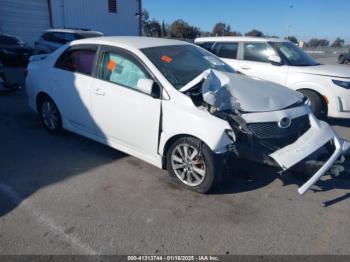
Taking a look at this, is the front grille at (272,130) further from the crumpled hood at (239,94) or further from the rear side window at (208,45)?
the rear side window at (208,45)

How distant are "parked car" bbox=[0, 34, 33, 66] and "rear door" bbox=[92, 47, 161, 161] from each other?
10.4 metres

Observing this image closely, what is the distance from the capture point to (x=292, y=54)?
7.02 meters

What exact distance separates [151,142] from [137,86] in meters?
0.70

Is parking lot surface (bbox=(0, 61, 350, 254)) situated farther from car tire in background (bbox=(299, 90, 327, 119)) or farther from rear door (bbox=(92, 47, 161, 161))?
car tire in background (bbox=(299, 90, 327, 119))

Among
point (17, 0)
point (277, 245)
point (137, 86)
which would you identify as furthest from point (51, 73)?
point (17, 0)

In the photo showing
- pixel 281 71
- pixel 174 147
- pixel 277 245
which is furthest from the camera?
pixel 281 71

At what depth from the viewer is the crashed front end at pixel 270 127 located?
3.31 meters

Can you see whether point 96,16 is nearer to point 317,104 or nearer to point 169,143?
point 317,104

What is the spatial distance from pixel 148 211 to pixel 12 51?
1235 cm

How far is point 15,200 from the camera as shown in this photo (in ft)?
11.3

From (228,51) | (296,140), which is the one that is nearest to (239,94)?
(296,140)

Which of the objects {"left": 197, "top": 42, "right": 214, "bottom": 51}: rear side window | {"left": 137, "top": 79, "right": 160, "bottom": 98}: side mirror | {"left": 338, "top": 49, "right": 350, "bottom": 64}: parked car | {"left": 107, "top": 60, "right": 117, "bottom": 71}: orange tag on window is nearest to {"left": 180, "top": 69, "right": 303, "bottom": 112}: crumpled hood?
{"left": 137, "top": 79, "right": 160, "bottom": 98}: side mirror

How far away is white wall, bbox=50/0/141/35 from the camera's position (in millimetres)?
20250

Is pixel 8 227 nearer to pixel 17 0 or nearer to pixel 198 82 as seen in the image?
pixel 198 82
